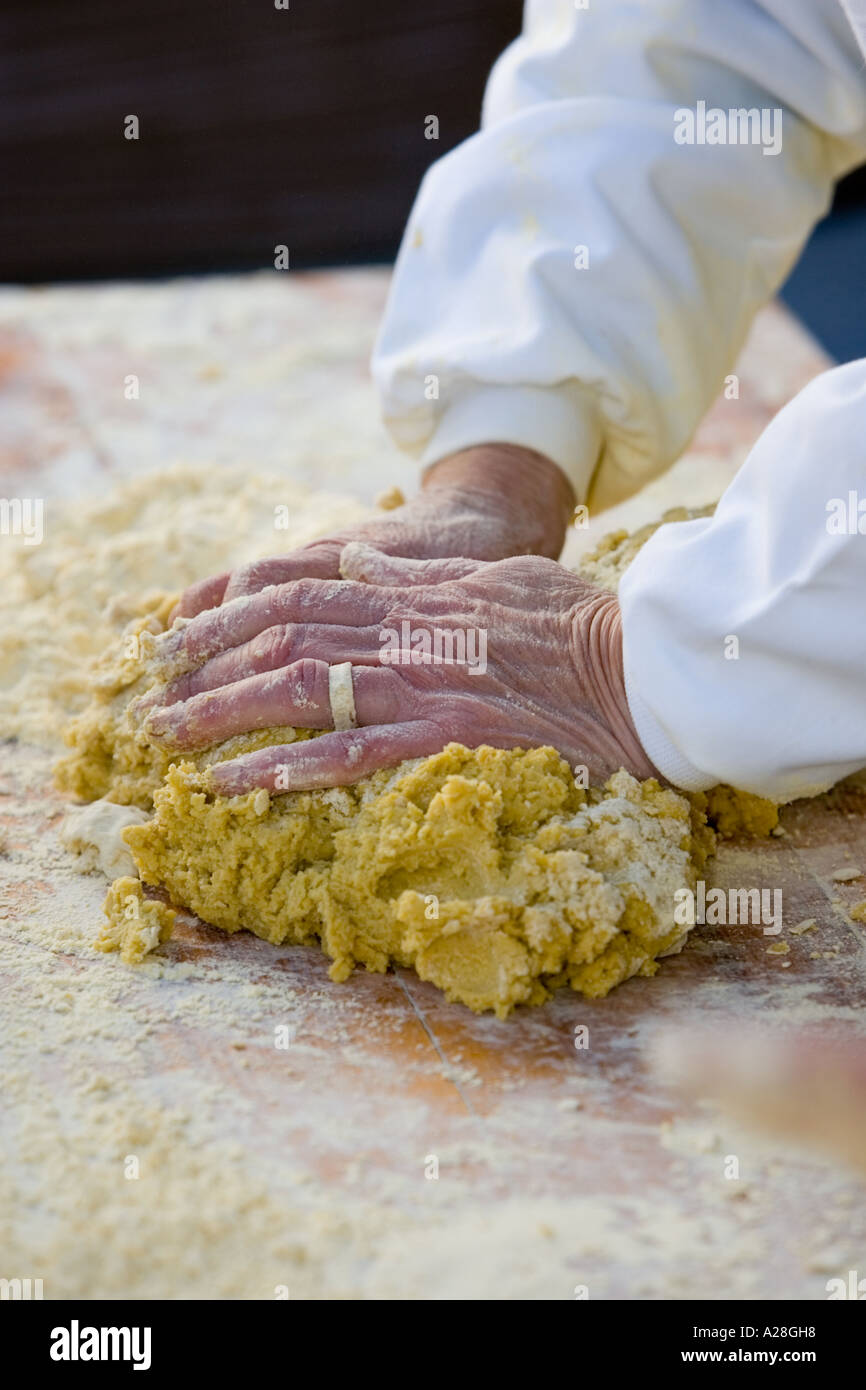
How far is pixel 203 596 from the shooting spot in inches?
54.1

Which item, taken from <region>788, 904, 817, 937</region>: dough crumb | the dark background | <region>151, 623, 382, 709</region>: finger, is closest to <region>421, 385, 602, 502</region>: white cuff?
<region>151, 623, 382, 709</region>: finger

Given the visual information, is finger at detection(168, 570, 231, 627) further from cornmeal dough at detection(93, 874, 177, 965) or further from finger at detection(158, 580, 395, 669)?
cornmeal dough at detection(93, 874, 177, 965)

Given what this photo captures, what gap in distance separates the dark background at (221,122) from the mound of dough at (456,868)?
340cm

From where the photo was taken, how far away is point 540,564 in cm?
134

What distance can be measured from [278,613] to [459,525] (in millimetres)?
284

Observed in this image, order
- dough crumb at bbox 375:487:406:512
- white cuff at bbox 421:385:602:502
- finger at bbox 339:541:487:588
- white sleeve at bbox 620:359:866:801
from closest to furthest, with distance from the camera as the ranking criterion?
white sleeve at bbox 620:359:866:801 → finger at bbox 339:541:487:588 → white cuff at bbox 421:385:602:502 → dough crumb at bbox 375:487:406:512

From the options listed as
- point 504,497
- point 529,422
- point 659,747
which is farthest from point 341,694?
point 529,422

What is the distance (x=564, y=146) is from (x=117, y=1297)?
134 cm

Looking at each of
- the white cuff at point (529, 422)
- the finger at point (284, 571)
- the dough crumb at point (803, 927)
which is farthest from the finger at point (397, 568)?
the dough crumb at point (803, 927)

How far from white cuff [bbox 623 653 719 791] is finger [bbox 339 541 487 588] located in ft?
0.77

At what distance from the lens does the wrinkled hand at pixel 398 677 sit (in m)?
1.20

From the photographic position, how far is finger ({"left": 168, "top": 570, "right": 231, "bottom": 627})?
1.37 m

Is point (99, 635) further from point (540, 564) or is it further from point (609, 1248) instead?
point (609, 1248)

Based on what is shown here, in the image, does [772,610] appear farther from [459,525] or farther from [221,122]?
[221,122]
